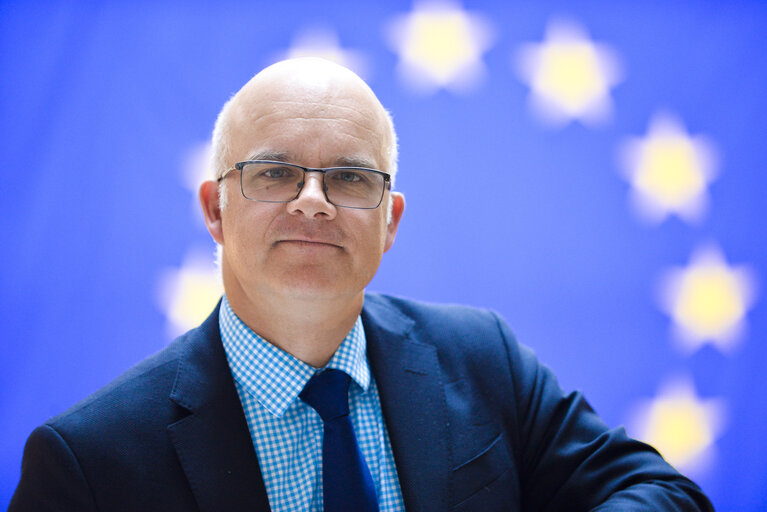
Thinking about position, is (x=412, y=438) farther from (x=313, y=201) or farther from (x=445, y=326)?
(x=313, y=201)

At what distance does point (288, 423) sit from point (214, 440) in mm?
185

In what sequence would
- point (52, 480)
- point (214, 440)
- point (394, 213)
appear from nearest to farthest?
point (52, 480) → point (214, 440) → point (394, 213)

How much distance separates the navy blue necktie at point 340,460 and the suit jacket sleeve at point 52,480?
49cm

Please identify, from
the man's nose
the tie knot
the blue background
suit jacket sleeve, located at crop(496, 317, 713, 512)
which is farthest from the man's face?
the blue background

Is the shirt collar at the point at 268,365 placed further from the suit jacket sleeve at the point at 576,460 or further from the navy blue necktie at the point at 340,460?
the suit jacket sleeve at the point at 576,460

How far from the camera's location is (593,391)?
243 centimetres

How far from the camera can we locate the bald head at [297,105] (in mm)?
1436

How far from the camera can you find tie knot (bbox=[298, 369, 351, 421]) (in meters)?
1.44

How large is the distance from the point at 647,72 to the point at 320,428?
1905 mm

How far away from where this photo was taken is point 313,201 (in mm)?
1356

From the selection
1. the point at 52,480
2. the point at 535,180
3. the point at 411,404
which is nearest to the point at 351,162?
the point at 411,404

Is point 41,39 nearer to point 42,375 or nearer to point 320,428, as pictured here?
point 42,375

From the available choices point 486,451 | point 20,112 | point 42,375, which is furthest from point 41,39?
point 486,451

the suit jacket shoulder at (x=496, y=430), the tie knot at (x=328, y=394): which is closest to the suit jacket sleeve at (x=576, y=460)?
the suit jacket shoulder at (x=496, y=430)
